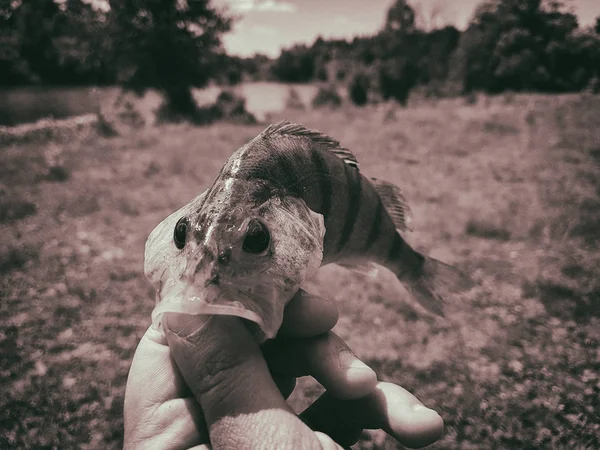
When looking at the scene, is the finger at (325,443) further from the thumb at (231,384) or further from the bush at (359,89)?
A: the bush at (359,89)

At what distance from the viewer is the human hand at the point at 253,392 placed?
1.05m

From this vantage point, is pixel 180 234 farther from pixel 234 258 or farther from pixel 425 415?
pixel 425 415

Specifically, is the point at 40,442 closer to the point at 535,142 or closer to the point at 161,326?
the point at 161,326

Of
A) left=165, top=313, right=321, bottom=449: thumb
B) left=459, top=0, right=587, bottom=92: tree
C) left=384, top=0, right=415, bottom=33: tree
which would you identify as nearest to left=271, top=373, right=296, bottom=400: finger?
left=165, top=313, right=321, bottom=449: thumb

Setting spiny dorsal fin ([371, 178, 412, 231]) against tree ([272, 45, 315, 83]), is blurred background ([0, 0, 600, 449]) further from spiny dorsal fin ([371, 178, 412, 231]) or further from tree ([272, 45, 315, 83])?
tree ([272, 45, 315, 83])

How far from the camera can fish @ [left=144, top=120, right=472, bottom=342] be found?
3.15 feet

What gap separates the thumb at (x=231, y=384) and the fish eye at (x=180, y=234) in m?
0.22

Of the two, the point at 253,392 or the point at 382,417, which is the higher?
the point at 253,392

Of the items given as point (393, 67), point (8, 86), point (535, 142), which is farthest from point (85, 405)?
point (8, 86)

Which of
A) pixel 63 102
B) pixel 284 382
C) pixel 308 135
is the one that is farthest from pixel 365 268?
pixel 63 102

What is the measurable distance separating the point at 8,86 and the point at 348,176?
37.4 meters

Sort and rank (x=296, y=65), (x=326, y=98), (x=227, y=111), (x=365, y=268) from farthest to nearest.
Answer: (x=296, y=65), (x=326, y=98), (x=227, y=111), (x=365, y=268)

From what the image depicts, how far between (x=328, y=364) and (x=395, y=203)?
119cm

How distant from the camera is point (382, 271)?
5309 mm
